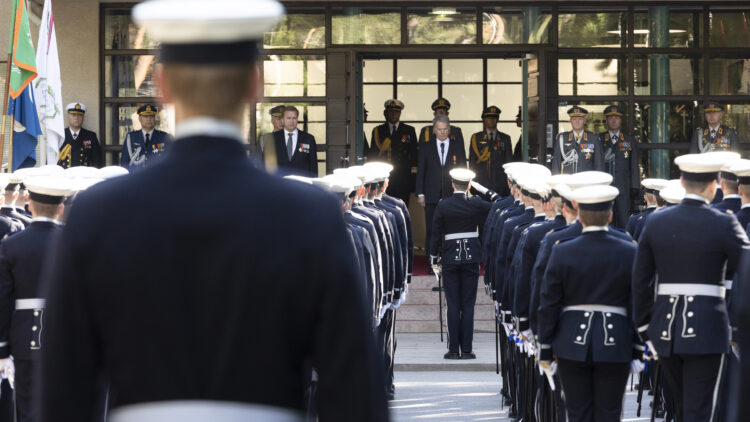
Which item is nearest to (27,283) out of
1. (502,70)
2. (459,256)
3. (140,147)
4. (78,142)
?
(459,256)

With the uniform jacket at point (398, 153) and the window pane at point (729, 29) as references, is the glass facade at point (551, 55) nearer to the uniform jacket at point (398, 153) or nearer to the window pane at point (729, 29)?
the window pane at point (729, 29)

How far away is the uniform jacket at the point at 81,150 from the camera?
15.4 m

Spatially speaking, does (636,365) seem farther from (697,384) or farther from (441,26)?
(441,26)

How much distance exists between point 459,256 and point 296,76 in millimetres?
5370

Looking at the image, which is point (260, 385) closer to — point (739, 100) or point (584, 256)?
point (584, 256)

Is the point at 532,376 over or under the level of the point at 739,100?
under

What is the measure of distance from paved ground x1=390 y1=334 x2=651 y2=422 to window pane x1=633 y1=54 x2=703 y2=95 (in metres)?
4.93

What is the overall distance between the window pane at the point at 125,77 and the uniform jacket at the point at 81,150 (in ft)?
2.68

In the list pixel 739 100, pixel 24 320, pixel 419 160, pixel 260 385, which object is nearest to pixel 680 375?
pixel 24 320

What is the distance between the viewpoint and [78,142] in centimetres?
1564

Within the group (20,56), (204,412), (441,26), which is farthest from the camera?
(441,26)

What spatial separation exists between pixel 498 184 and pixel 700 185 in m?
9.23

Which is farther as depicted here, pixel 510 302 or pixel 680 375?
pixel 510 302

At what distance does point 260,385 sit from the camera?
1.83 metres
